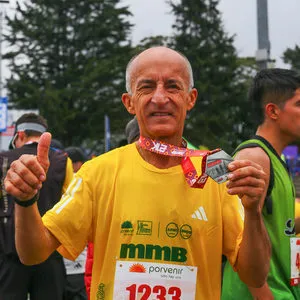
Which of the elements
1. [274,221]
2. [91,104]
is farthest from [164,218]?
[91,104]

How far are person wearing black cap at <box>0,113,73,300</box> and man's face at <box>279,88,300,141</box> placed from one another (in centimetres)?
220

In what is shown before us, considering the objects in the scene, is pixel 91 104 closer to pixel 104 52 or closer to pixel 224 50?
pixel 104 52

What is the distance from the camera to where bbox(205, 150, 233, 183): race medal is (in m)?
1.78

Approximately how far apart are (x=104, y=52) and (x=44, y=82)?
506cm

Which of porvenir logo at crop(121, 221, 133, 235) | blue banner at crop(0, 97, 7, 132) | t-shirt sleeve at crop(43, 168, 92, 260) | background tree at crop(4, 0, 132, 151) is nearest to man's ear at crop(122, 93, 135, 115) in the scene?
t-shirt sleeve at crop(43, 168, 92, 260)

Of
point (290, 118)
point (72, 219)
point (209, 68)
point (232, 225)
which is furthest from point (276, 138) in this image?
point (209, 68)

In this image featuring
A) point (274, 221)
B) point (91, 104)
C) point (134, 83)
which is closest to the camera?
point (134, 83)

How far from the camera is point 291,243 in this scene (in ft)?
8.74

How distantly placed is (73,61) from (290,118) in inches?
1511

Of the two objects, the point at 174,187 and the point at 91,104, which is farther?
the point at 91,104

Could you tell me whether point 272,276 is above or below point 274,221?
below

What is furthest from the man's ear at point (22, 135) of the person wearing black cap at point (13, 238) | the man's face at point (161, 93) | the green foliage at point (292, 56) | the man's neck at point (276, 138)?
the green foliage at point (292, 56)

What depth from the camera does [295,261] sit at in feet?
8.79

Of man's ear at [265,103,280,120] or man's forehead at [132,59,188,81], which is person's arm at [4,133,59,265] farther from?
man's ear at [265,103,280,120]
